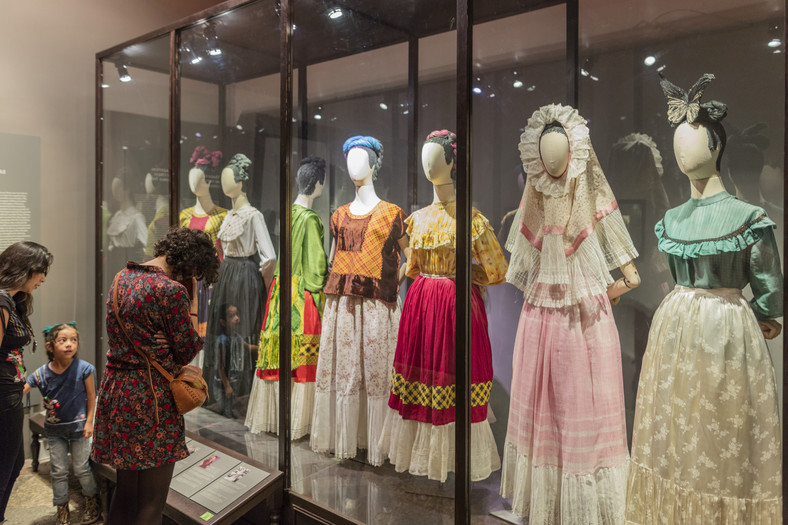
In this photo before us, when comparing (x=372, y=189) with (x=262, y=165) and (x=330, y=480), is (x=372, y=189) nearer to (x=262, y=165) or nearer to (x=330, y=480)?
(x=262, y=165)

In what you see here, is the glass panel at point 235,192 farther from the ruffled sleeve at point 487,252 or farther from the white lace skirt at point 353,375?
the ruffled sleeve at point 487,252

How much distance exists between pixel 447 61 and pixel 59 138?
135 inches

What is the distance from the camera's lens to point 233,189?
343 centimetres

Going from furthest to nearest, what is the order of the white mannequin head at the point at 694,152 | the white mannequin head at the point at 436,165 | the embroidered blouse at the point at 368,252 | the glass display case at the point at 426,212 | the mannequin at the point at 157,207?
1. the mannequin at the point at 157,207
2. the embroidered blouse at the point at 368,252
3. the white mannequin head at the point at 436,165
4. the glass display case at the point at 426,212
5. the white mannequin head at the point at 694,152

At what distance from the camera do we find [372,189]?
2697mm

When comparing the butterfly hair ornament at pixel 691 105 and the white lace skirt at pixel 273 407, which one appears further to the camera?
the white lace skirt at pixel 273 407

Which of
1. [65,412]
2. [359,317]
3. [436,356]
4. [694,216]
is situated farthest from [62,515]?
→ [694,216]

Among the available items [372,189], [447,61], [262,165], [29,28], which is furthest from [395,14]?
[29,28]

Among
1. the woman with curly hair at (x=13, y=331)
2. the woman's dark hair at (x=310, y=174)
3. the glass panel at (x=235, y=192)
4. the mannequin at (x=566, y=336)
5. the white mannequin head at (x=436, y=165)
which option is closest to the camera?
the mannequin at (x=566, y=336)

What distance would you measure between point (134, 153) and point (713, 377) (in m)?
3.81

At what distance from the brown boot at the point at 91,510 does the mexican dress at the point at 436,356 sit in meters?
1.88

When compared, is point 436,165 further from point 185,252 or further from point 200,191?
point 200,191

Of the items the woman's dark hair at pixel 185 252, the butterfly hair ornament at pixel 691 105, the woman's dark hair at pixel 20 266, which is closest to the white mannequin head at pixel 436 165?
the butterfly hair ornament at pixel 691 105

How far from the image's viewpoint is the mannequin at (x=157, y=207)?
389 cm
